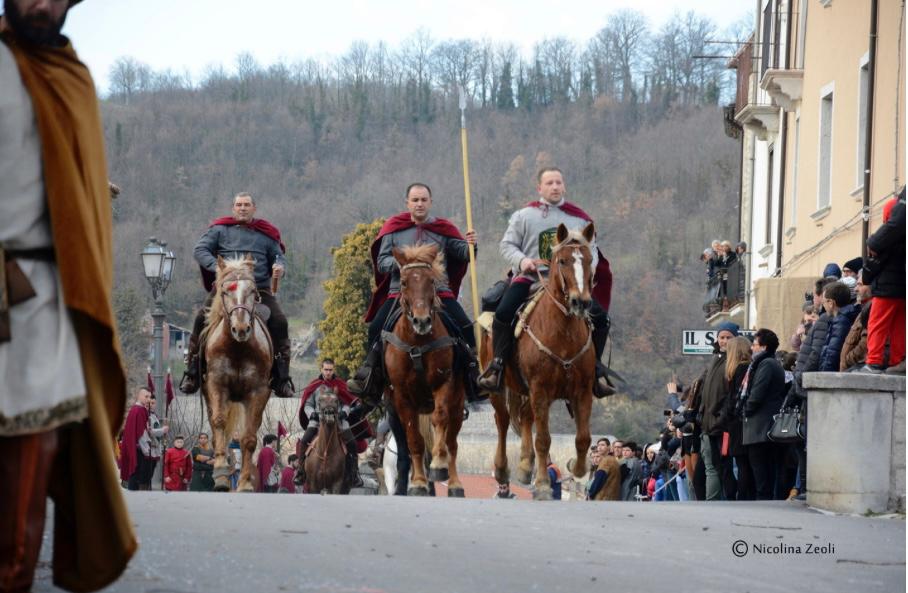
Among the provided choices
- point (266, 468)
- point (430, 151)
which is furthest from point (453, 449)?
point (430, 151)

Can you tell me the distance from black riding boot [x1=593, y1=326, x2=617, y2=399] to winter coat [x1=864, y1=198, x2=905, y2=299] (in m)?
2.60

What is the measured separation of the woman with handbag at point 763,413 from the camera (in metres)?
17.3

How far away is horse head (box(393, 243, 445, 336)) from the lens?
16484 mm

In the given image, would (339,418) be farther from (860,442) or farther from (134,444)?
(860,442)

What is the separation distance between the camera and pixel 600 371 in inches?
636

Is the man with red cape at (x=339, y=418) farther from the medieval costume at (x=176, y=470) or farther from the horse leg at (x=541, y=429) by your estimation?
the horse leg at (x=541, y=429)

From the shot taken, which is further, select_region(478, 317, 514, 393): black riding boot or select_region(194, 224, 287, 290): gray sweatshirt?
select_region(194, 224, 287, 290): gray sweatshirt

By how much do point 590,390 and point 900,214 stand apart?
328cm

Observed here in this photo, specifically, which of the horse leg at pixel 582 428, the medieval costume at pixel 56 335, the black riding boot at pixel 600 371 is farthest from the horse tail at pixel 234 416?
the medieval costume at pixel 56 335

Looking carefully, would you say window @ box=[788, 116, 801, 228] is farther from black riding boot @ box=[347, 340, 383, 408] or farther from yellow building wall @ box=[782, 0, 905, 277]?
black riding boot @ box=[347, 340, 383, 408]

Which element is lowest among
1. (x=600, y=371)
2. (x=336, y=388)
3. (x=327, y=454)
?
(x=327, y=454)

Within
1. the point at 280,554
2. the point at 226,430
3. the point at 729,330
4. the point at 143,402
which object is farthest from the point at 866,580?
the point at 143,402

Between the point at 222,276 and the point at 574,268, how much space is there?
4286mm

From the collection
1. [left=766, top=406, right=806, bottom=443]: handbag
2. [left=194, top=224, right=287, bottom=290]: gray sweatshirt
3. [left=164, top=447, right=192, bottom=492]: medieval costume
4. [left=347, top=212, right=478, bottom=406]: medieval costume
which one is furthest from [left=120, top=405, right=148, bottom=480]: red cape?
[left=766, top=406, right=806, bottom=443]: handbag
